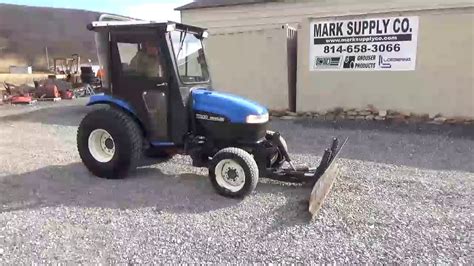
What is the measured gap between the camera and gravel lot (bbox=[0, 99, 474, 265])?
394 centimetres

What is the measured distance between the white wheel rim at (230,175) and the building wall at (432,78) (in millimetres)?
7171

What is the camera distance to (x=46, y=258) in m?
3.84

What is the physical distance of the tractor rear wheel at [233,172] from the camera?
524 centimetres

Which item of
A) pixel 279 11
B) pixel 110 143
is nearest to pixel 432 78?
pixel 279 11

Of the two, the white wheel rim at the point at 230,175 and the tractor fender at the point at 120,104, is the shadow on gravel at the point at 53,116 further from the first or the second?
the white wheel rim at the point at 230,175

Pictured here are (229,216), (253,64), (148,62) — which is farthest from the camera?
(253,64)

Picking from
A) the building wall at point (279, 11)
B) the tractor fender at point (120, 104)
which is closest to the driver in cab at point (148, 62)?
the tractor fender at point (120, 104)

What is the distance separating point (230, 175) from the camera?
17.7 ft

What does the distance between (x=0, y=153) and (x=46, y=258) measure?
17.2 feet

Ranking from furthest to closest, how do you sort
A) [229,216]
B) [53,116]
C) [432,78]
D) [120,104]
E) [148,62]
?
[53,116] → [432,78] → [120,104] → [148,62] → [229,216]

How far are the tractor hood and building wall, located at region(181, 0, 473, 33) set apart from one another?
9.65 meters

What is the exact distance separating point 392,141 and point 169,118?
549 cm

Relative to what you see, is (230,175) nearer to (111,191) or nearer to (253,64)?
(111,191)

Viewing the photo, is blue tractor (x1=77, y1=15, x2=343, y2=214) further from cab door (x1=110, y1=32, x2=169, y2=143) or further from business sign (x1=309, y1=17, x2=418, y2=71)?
business sign (x1=309, y1=17, x2=418, y2=71)
